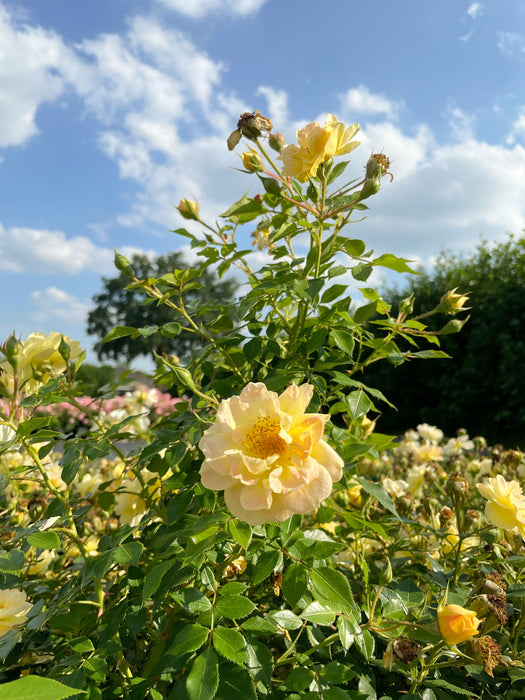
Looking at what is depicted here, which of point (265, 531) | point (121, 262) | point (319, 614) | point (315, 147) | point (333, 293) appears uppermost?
point (315, 147)

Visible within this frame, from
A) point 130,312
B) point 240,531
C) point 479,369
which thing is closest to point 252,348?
point 240,531

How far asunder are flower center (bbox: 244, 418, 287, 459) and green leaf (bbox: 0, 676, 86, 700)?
1.66 feet

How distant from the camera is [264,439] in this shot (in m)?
0.83

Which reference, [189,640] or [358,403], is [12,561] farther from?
[358,403]

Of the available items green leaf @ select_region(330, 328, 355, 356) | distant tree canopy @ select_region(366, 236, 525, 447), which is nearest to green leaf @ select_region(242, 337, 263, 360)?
green leaf @ select_region(330, 328, 355, 356)

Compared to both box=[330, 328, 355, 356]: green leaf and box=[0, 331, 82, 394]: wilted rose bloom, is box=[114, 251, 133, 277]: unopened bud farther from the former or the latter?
box=[330, 328, 355, 356]: green leaf

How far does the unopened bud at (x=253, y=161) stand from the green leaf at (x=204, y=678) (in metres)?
0.94

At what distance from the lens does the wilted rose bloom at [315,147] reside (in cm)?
106

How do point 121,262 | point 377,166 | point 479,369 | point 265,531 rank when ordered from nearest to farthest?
1. point 265,531
2. point 377,166
3. point 121,262
4. point 479,369

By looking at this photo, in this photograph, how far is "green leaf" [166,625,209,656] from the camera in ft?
2.50

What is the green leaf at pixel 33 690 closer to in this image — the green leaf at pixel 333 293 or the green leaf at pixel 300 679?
the green leaf at pixel 300 679

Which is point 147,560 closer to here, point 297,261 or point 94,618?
point 94,618

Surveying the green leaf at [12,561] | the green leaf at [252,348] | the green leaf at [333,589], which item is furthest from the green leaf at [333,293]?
the green leaf at [12,561]

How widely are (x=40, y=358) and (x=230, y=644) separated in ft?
2.65
